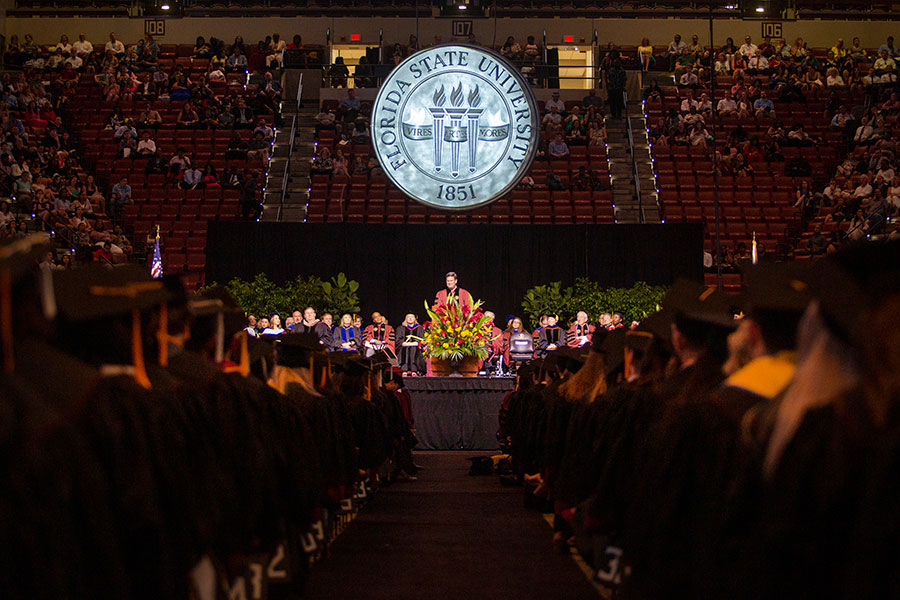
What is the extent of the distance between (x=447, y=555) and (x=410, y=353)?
10743 millimetres

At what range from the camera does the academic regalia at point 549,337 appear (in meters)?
17.5

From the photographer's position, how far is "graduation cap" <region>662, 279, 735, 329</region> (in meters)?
4.18

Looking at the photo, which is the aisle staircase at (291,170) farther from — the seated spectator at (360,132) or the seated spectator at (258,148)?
the seated spectator at (360,132)

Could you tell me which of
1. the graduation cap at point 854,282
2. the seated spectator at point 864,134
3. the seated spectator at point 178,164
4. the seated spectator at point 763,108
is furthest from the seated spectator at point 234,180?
the graduation cap at point 854,282

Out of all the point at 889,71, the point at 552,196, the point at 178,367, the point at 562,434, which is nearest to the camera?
the point at 178,367

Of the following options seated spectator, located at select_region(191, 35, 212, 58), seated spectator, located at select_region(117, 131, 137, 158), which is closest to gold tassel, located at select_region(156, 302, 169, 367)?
seated spectator, located at select_region(117, 131, 137, 158)

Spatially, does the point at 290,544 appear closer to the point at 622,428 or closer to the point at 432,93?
the point at 622,428

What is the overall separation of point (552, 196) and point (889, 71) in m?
10.4

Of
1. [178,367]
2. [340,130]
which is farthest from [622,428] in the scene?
[340,130]

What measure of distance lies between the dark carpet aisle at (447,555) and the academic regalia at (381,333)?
23.4 feet

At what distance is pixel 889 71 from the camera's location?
26.3 meters

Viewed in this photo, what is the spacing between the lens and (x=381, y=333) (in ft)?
58.4

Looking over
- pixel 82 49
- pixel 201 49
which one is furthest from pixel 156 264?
pixel 82 49

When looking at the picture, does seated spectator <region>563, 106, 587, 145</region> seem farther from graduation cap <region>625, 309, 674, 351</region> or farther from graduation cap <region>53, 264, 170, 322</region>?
graduation cap <region>53, 264, 170, 322</region>
